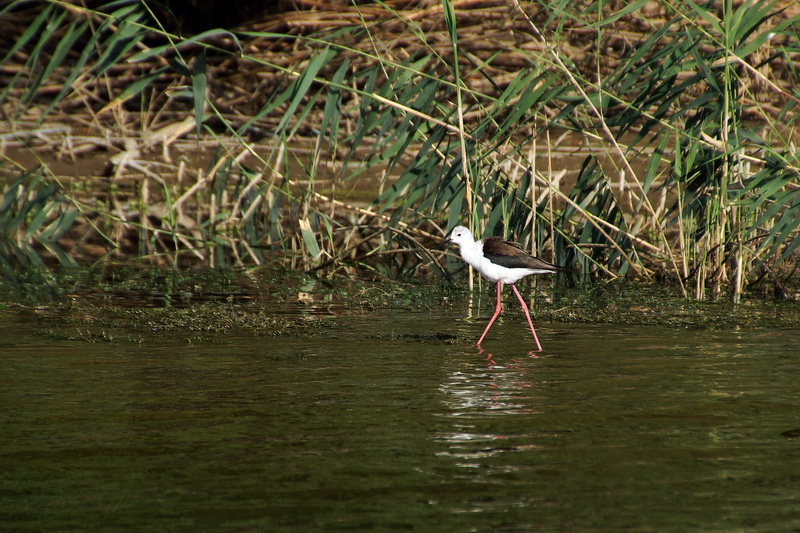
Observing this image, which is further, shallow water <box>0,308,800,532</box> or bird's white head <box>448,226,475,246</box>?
bird's white head <box>448,226,475,246</box>

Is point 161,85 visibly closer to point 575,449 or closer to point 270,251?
point 270,251

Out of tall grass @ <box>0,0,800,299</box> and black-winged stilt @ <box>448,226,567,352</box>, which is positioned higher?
tall grass @ <box>0,0,800,299</box>

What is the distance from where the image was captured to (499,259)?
6.96 metres

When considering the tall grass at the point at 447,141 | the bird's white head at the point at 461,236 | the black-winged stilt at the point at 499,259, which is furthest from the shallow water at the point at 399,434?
the tall grass at the point at 447,141

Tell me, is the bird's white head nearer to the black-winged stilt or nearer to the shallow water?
the black-winged stilt

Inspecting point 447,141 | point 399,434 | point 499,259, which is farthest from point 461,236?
point 399,434

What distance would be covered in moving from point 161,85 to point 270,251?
5.36 meters

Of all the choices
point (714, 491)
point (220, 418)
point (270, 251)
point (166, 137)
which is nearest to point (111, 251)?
point (270, 251)

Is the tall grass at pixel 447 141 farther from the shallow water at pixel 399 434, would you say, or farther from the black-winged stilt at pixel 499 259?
the shallow water at pixel 399 434

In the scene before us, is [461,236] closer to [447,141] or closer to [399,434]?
[447,141]

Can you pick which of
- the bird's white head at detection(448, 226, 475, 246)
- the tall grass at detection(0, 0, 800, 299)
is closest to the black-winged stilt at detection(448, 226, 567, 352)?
the bird's white head at detection(448, 226, 475, 246)

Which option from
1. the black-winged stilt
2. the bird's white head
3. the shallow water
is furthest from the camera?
the bird's white head

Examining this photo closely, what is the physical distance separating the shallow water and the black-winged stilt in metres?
0.60

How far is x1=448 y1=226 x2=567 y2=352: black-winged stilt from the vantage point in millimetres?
6922
